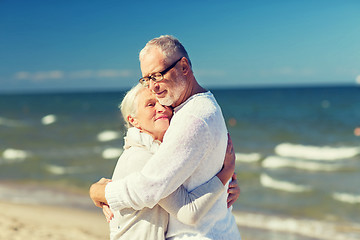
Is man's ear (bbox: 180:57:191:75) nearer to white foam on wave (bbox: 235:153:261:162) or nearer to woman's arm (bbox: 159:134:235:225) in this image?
woman's arm (bbox: 159:134:235:225)

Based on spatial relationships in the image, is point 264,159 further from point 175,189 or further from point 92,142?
point 175,189

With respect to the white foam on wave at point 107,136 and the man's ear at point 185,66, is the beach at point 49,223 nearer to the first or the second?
the man's ear at point 185,66

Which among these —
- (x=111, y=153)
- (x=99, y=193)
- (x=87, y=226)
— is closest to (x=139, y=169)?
(x=99, y=193)

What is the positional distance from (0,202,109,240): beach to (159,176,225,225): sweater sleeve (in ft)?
16.9

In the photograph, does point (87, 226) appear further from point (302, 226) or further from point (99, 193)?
point (99, 193)

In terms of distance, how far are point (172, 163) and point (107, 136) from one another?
20.9 metres

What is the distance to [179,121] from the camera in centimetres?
209

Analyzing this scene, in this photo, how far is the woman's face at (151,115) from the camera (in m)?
2.55

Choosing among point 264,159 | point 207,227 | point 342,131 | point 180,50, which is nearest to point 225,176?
point 207,227

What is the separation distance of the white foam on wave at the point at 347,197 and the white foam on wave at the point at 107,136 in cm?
1333

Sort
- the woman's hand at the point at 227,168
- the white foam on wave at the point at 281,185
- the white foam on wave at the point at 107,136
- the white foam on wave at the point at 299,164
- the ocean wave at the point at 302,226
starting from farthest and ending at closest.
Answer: the white foam on wave at the point at 107,136, the white foam on wave at the point at 299,164, the white foam on wave at the point at 281,185, the ocean wave at the point at 302,226, the woman's hand at the point at 227,168

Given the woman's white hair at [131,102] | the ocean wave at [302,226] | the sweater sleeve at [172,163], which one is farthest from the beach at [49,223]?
the sweater sleeve at [172,163]

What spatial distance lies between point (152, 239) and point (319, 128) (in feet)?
83.8

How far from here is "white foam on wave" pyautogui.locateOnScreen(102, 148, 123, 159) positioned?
15.5 m
